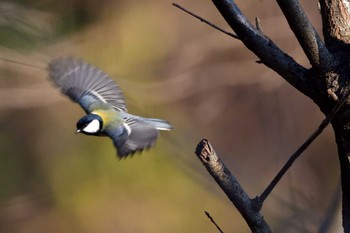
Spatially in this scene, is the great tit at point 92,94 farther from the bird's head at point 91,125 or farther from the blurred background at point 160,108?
the blurred background at point 160,108

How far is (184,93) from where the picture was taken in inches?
183

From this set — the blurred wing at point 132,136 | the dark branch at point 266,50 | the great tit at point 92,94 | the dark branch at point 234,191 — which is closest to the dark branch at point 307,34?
the dark branch at point 266,50

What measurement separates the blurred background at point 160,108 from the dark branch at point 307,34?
303 cm

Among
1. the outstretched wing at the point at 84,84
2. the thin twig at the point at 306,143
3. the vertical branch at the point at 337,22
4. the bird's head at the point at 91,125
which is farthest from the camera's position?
the outstretched wing at the point at 84,84

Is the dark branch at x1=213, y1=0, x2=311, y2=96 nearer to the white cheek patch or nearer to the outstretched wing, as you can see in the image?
the white cheek patch

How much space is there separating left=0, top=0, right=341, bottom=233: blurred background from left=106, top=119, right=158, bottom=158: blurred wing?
7.96 feet

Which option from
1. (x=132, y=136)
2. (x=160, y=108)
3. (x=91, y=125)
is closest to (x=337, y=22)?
(x=132, y=136)

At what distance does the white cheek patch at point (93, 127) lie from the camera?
1992 mm

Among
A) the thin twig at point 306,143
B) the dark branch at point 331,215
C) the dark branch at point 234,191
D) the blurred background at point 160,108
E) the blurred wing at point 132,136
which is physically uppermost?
the thin twig at point 306,143

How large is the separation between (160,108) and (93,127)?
2.31m

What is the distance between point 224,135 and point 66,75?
9.23ft

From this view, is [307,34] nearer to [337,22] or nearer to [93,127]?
[337,22]

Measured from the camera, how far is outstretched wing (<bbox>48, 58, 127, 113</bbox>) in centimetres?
221

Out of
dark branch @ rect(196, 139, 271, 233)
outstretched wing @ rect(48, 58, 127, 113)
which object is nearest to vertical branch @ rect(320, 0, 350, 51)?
dark branch @ rect(196, 139, 271, 233)
